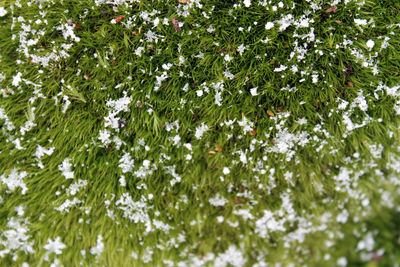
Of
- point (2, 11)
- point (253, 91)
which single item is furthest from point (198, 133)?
point (2, 11)

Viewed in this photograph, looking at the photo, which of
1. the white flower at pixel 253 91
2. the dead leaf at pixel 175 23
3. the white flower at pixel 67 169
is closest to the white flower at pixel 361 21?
the white flower at pixel 253 91

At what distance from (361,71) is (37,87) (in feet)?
8.85

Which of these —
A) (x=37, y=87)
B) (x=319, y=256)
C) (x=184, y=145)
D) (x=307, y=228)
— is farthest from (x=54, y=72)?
(x=319, y=256)

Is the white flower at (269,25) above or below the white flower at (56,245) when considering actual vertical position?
above

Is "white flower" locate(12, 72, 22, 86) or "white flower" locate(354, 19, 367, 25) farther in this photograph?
"white flower" locate(12, 72, 22, 86)

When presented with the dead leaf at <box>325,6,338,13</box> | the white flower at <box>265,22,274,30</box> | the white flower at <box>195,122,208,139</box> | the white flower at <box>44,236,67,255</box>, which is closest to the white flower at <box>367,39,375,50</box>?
the dead leaf at <box>325,6,338,13</box>

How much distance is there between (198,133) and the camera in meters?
1.78

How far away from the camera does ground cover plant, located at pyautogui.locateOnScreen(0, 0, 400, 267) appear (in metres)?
1.76

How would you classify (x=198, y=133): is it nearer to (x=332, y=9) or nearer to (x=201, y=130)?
(x=201, y=130)

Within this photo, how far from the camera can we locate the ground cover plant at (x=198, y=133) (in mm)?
1758

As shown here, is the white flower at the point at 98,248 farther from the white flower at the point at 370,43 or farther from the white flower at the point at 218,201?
the white flower at the point at 370,43

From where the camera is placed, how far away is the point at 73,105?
1.85 metres

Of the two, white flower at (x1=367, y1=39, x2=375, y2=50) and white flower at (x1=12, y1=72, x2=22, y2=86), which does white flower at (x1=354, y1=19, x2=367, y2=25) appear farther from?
white flower at (x1=12, y1=72, x2=22, y2=86)

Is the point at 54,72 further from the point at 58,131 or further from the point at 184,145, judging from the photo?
the point at 184,145
